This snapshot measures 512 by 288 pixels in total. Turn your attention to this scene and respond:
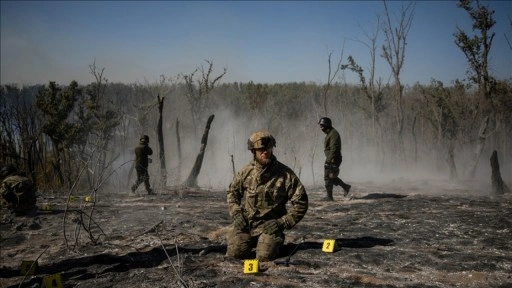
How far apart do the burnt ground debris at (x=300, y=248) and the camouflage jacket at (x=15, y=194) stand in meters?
0.36

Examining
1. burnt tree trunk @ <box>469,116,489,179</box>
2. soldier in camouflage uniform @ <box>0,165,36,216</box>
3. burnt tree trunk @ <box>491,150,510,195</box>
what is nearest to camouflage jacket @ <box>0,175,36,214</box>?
soldier in camouflage uniform @ <box>0,165,36,216</box>

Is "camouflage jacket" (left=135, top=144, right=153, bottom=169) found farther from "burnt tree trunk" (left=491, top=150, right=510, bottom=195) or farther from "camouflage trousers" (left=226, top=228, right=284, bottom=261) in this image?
"burnt tree trunk" (left=491, top=150, right=510, bottom=195)

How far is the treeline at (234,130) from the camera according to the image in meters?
13.7

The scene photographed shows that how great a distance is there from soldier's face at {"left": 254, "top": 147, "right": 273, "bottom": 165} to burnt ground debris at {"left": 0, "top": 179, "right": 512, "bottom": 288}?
1334 millimetres

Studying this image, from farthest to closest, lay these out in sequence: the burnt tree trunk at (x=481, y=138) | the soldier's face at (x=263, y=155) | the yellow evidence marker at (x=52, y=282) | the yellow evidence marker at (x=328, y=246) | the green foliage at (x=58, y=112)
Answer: the burnt tree trunk at (x=481, y=138) < the green foliage at (x=58, y=112) < the yellow evidence marker at (x=328, y=246) < the soldier's face at (x=263, y=155) < the yellow evidence marker at (x=52, y=282)

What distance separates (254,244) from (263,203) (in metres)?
0.63

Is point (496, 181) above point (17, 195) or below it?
below

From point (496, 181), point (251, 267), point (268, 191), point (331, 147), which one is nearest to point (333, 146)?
point (331, 147)

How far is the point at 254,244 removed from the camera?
208 inches

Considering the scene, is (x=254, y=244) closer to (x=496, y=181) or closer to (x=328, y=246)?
(x=328, y=246)

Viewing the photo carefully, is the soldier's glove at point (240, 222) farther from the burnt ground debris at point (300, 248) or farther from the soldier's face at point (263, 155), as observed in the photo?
the soldier's face at point (263, 155)

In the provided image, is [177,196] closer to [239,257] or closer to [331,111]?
[239,257]

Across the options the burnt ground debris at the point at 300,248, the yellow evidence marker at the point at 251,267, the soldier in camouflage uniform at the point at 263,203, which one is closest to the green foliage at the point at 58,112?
the burnt ground debris at the point at 300,248

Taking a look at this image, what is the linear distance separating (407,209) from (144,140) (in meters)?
7.65
